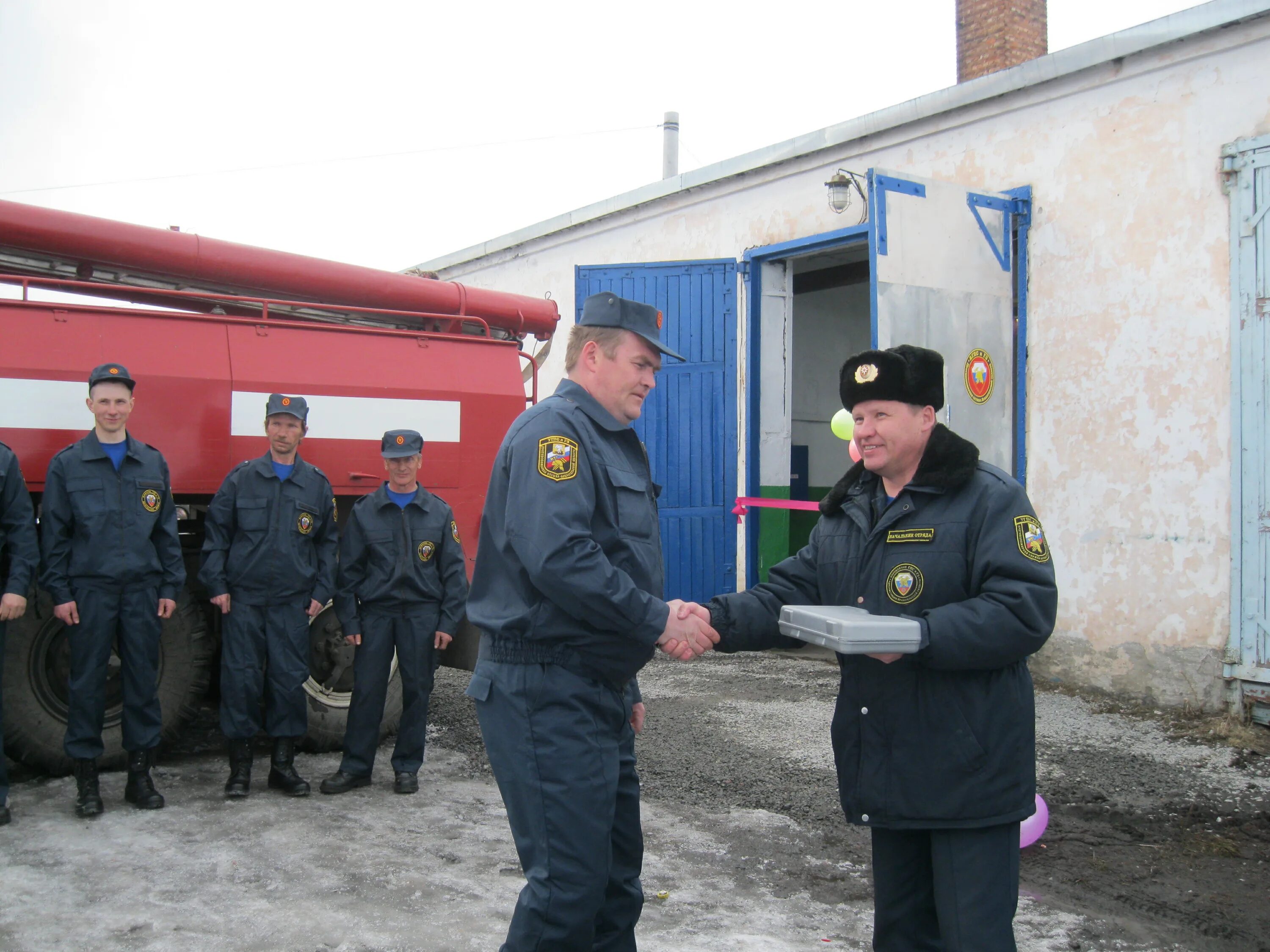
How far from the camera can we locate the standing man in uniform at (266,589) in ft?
16.9

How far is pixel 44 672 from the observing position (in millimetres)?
5223

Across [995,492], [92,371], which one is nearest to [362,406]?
[92,371]

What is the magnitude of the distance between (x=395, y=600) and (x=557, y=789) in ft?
9.82

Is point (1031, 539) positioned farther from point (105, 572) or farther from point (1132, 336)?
point (1132, 336)

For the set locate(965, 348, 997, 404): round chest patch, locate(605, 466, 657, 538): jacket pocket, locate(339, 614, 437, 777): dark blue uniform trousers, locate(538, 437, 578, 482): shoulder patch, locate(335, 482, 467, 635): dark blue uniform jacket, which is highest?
locate(965, 348, 997, 404): round chest patch

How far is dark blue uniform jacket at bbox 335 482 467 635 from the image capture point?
17.7 feet

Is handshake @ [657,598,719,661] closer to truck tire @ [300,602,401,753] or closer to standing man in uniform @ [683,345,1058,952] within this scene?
standing man in uniform @ [683,345,1058,952]

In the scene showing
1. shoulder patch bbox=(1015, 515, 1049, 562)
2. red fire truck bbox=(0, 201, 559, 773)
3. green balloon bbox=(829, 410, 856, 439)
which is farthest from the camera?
green balloon bbox=(829, 410, 856, 439)

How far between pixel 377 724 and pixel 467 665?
2.28ft

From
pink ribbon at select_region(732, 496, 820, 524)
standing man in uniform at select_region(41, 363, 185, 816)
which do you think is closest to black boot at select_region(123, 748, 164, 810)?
standing man in uniform at select_region(41, 363, 185, 816)

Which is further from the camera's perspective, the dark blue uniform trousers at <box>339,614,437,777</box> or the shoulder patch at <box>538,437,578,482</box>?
the dark blue uniform trousers at <box>339,614,437,777</box>

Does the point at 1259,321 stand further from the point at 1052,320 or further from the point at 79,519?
the point at 79,519

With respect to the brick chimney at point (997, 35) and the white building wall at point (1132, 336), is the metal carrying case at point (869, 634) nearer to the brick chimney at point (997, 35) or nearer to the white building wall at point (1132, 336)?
the white building wall at point (1132, 336)

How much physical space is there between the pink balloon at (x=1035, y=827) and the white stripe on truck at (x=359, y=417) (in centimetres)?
357
